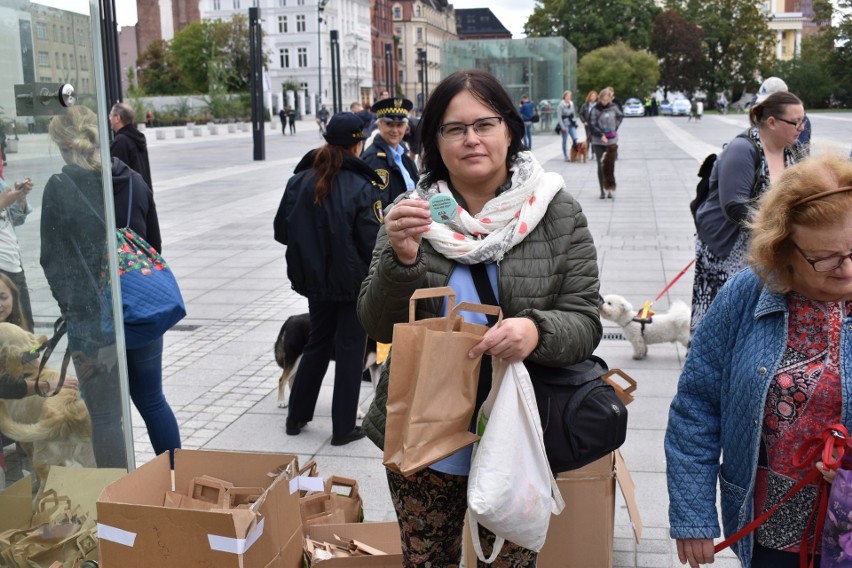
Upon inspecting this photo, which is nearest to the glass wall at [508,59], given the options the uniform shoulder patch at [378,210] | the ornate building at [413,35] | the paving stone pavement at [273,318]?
the paving stone pavement at [273,318]

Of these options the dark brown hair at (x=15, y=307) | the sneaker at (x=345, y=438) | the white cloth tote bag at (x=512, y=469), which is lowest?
the sneaker at (x=345, y=438)

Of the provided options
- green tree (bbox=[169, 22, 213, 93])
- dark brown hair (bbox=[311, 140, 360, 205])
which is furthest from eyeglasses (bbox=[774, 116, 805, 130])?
green tree (bbox=[169, 22, 213, 93])

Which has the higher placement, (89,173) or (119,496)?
(89,173)

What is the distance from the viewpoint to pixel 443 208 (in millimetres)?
2539

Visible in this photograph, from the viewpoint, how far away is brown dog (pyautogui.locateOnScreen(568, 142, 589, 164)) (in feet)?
82.4

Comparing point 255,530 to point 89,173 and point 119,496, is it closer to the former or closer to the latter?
point 119,496

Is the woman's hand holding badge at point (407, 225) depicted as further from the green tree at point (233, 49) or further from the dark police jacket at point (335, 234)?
the green tree at point (233, 49)

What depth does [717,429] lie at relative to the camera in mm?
2500

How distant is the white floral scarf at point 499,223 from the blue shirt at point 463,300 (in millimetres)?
37

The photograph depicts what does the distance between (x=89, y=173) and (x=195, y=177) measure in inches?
792

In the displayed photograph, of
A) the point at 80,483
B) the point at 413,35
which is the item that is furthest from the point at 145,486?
the point at 413,35

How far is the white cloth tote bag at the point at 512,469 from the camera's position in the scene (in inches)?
92.9

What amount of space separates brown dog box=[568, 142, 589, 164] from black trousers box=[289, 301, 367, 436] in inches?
795

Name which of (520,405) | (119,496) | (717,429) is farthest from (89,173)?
(717,429)
